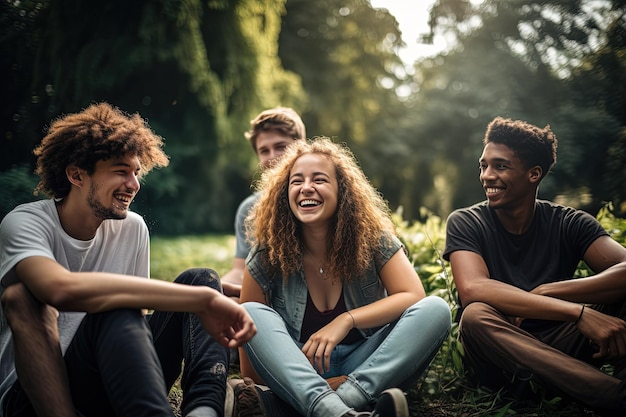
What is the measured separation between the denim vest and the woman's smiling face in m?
0.27

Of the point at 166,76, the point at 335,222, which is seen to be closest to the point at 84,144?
the point at 335,222

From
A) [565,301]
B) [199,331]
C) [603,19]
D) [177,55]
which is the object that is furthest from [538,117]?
[199,331]

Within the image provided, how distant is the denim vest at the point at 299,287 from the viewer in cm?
257

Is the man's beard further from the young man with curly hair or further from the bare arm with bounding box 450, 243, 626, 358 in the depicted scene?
the bare arm with bounding box 450, 243, 626, 358

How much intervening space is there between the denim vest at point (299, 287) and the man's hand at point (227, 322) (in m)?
0.56

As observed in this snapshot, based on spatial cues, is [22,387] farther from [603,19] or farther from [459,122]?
[459,122]

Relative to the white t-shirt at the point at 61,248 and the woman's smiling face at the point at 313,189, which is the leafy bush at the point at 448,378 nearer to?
the woman's smiling face at the point at 313,189

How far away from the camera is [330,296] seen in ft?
8.57

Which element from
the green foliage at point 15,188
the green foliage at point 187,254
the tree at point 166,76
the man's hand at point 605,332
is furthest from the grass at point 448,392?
the green foliage at point 187,254

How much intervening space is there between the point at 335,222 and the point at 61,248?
122 cm

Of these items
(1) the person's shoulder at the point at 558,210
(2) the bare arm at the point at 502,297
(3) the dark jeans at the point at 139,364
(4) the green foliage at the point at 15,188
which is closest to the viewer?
(3) the dark jeans at the point at 139,364

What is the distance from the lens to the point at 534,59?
1003 centimetres

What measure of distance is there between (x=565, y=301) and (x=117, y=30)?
4.68 meters

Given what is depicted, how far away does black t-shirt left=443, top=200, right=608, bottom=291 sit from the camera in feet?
8.70
